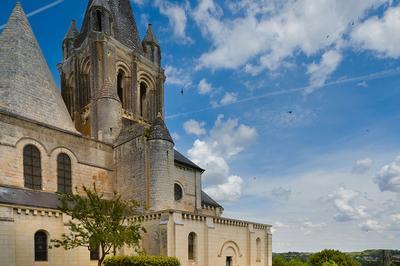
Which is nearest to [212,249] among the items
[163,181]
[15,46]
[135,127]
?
[163,181]

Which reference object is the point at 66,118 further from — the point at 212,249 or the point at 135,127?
the point at 212,249

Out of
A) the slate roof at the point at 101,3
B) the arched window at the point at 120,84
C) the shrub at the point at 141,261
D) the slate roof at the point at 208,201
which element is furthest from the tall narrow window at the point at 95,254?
the slate roof at the point at 101,3

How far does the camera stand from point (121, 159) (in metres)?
25.4

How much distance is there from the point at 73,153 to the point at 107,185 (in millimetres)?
3550

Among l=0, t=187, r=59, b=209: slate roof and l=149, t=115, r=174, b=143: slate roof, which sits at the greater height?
l=149, t=115, r=174, b=143: slate roof

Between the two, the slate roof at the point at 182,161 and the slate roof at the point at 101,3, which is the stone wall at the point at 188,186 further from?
the slate roof at the point at 101,3

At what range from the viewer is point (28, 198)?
19.1 m

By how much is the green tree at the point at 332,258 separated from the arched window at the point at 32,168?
28.3m

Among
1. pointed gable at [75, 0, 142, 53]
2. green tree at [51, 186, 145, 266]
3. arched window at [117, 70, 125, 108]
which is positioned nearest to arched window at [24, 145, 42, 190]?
green tree at [51, 186, 145, 266]

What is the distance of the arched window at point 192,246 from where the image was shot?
2153cm

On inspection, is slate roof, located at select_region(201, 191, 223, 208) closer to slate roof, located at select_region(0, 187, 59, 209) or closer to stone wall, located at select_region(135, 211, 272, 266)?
stone wall, located at select_region(135, 211, 272, 266)

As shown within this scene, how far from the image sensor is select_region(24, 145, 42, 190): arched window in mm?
20484

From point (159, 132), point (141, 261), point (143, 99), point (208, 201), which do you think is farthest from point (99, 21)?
point (141, 261)

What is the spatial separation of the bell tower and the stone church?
0.34 feet
